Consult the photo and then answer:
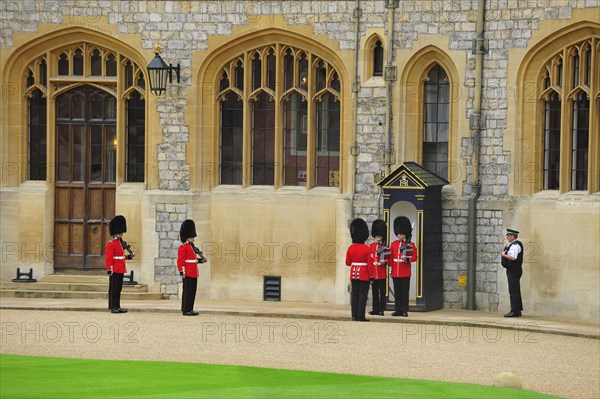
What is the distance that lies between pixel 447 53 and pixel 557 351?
565 centimetres

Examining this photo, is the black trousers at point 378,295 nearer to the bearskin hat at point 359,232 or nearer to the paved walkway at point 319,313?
the paved walkway at point 319,313

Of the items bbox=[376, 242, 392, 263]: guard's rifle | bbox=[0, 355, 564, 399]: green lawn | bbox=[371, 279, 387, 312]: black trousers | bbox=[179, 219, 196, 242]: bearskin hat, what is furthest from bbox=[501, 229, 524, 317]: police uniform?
bbox=[0, 355, 564, 399]: green lawn

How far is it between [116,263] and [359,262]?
325cm

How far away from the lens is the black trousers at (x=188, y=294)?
2231 cm

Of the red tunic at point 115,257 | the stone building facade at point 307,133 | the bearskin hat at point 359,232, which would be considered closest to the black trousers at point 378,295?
the bearskin hat at point 359,232

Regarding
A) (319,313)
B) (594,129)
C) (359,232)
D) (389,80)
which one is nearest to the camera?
(359,232)

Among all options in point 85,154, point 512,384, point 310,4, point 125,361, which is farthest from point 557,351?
point 85,154

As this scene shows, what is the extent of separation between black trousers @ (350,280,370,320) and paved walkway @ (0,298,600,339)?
0.25 meters

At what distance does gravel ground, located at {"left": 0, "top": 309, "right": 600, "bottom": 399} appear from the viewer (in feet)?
58.9

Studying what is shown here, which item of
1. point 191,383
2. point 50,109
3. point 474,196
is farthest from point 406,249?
point 191,383

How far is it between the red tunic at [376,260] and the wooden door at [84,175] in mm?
4809

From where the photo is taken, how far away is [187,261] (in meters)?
22.6

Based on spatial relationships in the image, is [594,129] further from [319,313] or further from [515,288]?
[319,313]

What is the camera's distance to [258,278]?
24734 mm
